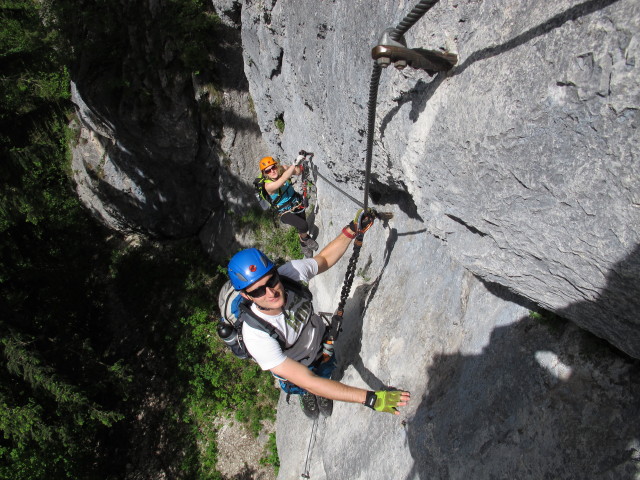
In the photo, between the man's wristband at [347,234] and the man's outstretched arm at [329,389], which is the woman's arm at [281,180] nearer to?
the man's wristband at [347,234]

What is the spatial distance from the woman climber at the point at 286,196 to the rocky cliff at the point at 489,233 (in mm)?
1593

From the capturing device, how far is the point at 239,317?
4238 mm

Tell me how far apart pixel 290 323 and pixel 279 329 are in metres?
0.19

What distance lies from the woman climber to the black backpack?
10.9 ft

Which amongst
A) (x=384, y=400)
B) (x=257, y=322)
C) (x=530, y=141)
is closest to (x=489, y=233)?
(x=530, y=141)

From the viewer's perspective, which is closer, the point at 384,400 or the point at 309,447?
the point at 384,400

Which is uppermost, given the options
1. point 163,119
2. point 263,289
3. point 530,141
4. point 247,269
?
point 530,141

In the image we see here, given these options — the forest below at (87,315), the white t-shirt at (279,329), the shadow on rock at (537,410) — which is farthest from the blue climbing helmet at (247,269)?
the forest below at (87,315)

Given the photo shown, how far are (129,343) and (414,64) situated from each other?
14338 mm

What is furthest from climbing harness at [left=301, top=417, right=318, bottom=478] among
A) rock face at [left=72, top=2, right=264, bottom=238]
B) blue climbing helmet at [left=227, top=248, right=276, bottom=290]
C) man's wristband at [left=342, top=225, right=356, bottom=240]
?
rock face at [left=72, top=2, right=264, bottom=238]

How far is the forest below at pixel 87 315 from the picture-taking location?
8430 millimetres

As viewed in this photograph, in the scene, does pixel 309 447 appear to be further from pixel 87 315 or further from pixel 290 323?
pixel 87 315

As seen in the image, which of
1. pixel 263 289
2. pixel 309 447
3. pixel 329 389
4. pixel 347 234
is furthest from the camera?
pixel 309 447

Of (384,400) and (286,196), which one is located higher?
(384,400)
